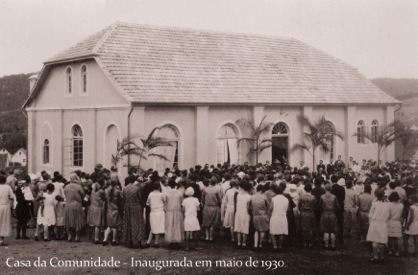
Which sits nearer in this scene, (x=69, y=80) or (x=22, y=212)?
(x=22, y=212)

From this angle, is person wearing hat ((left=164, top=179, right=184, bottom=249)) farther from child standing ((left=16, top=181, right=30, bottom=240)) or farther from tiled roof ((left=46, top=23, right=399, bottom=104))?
tiled roof ((left=46, top=23, right=399, bottom=104))

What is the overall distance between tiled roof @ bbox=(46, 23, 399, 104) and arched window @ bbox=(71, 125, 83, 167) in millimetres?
3330

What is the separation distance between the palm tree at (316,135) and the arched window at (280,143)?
480mm

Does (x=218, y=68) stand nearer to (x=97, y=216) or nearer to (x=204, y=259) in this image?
(x=97, y=216)

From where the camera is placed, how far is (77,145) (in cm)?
2655

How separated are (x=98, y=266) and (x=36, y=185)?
609 centimetres

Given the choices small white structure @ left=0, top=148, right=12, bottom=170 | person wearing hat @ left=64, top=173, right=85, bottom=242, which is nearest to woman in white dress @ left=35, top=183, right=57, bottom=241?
person wearing hat @ left=64, top=173, right=85, bottom=242

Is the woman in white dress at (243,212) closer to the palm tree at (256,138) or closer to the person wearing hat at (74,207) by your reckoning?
the person wearing hat at (74,207)

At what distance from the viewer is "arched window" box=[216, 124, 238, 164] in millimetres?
26359

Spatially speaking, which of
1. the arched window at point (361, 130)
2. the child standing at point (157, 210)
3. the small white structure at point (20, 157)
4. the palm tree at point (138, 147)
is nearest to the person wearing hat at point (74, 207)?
the child standing at point (157, 210)

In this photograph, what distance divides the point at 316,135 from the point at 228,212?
1384 cm

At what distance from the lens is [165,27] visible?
2891 cm

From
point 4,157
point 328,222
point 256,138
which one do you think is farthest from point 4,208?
point 4,157

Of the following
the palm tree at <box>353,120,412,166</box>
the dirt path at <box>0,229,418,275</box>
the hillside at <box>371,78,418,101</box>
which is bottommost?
the dirt path at <box>0,229,418,275</box>
